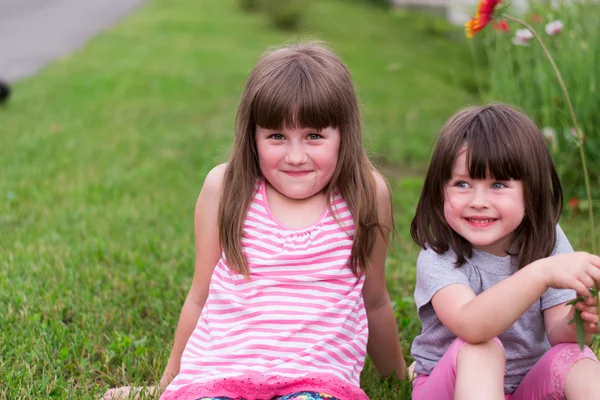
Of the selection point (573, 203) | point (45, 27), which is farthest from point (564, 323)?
point (45, 27)

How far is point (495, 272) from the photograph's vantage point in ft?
7.34

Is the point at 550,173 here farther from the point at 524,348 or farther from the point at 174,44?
the point at 174,44

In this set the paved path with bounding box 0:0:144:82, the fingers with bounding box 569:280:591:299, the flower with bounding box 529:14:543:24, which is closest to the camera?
the fingers with bounding box 569:280:591:299

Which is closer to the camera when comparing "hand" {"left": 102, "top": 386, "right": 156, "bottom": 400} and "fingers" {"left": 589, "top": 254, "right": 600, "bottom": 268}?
"fingers" {"left": 589, "top": 254, "right": 600, "bottom": 268}

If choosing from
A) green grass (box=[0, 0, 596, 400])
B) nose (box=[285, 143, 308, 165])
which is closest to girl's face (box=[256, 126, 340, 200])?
nose (box=[285, 143, 308, 165])

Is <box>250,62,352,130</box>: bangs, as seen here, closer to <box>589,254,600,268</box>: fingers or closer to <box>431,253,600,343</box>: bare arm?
<box>431,253,600,343</box>: bare arm

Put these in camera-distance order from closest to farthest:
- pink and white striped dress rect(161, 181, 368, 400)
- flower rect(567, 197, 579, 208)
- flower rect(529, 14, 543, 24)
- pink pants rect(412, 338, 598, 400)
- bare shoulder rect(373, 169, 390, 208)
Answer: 1. pink pants rect(412, 338, 598, 400)
2. pink and white striped dress rect(161, 181, 368, 400)
3. bare shoulder rect(373, 169, 390, 208)
4. flower rect(529, 14, 543, 24)
5. flower rect(567, 197, 579, 208)

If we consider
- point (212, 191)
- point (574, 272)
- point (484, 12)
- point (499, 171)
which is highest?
→ point (484, 12)

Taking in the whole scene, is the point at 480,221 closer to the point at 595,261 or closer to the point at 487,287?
the point at 487,287

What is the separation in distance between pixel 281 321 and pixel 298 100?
2.04 ft

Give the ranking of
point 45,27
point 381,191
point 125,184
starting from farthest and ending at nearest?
point 45,27, point 125,184, point 381,191

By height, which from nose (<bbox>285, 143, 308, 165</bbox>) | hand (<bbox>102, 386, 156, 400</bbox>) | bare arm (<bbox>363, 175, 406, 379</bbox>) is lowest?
hand (<bbox>102, 386, 156, 400</bbox>)

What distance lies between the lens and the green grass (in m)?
2.84

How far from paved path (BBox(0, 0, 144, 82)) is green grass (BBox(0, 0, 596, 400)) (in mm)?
605
